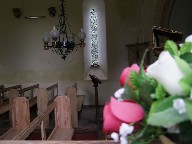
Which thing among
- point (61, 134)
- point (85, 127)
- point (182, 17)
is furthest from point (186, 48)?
point (182, 17)

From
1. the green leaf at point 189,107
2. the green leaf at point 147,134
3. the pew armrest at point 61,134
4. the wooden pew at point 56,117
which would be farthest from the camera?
the wooden pew at point 56,117

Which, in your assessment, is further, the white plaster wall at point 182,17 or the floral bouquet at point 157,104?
the white plaster wall at point 182,17

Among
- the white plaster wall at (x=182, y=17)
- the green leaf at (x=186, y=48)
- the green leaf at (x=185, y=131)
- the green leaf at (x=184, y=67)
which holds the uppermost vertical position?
the white plaster wall at (x=182, y=17)

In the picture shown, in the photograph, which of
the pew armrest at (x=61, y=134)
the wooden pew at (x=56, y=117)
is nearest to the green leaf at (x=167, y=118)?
the wooden pew at (x=56, y=117)

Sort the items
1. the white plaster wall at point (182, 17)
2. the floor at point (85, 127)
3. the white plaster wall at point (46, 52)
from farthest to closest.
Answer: the white plaster wall at point (46, 52) → the white plaster wall at point (182, 17) → the floor at point (85, 127)

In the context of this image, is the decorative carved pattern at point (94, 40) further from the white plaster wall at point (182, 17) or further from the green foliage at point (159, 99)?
the green foliage at point (159, 99)

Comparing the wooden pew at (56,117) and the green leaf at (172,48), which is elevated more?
the green leaf at (172,48)

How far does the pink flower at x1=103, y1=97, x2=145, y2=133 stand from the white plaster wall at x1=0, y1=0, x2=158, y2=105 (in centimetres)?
642

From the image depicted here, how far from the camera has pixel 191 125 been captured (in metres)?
0.53

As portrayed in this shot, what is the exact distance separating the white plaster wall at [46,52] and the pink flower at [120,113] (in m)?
6.42

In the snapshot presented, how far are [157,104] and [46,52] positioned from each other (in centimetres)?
684

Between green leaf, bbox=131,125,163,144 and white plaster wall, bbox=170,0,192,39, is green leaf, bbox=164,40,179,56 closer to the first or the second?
green leaf, bbox=131,125,163,144

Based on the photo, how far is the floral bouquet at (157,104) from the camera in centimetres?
53

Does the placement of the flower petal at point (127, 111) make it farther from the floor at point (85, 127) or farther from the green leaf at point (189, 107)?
the floor at point (85, 127)
